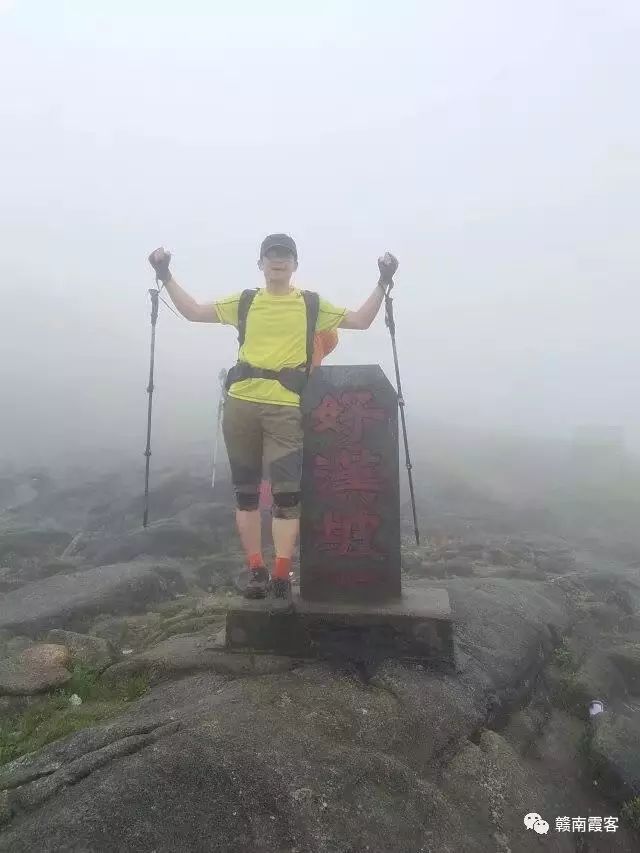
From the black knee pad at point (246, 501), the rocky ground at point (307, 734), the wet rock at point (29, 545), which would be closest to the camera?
the rocky ground at point (307, 734)

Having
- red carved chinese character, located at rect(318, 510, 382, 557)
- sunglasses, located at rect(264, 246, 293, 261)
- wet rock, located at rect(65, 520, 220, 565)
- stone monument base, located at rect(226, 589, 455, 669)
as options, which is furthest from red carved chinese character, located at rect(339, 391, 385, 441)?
wet rock, located at rect(65, 520, 220, 565)

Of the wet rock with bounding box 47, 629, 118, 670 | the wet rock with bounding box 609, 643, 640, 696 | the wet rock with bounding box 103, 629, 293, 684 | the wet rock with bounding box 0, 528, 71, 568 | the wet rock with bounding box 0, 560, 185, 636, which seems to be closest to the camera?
the wet rock with bounding box 103, 629, 293, 684

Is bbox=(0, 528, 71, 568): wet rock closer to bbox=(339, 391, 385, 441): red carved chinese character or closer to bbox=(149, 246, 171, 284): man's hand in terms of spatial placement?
bbox=(149, 246, 171, 284): man's hand

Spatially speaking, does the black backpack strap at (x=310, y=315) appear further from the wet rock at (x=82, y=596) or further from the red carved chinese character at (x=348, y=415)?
the wet rock at (x=82, y=596)

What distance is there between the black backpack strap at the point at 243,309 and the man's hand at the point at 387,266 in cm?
151

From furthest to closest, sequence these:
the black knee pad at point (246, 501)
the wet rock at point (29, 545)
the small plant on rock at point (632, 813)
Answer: the wet rock at point (29, 545) < the black knee pad at point (246, 501) < the small plant on rock at point (632, 813)

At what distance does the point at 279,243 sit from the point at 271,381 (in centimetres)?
154

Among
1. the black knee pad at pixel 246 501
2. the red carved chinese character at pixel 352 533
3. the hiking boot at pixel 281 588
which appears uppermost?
the black knee pad at pixel 246 501

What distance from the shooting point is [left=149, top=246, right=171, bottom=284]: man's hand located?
599 centimetres

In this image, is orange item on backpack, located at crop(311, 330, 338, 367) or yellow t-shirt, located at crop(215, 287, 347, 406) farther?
orange item on backpack, located at crop(311, 330, 338, 367)

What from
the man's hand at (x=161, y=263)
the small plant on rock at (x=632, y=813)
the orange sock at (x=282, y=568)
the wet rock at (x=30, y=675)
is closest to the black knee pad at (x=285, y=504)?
the orange sock at (x=282, y=568)

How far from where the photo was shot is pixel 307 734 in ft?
14.1

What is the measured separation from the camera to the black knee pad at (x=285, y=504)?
223 inches

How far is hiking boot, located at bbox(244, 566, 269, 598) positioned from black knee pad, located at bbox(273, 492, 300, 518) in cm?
72
